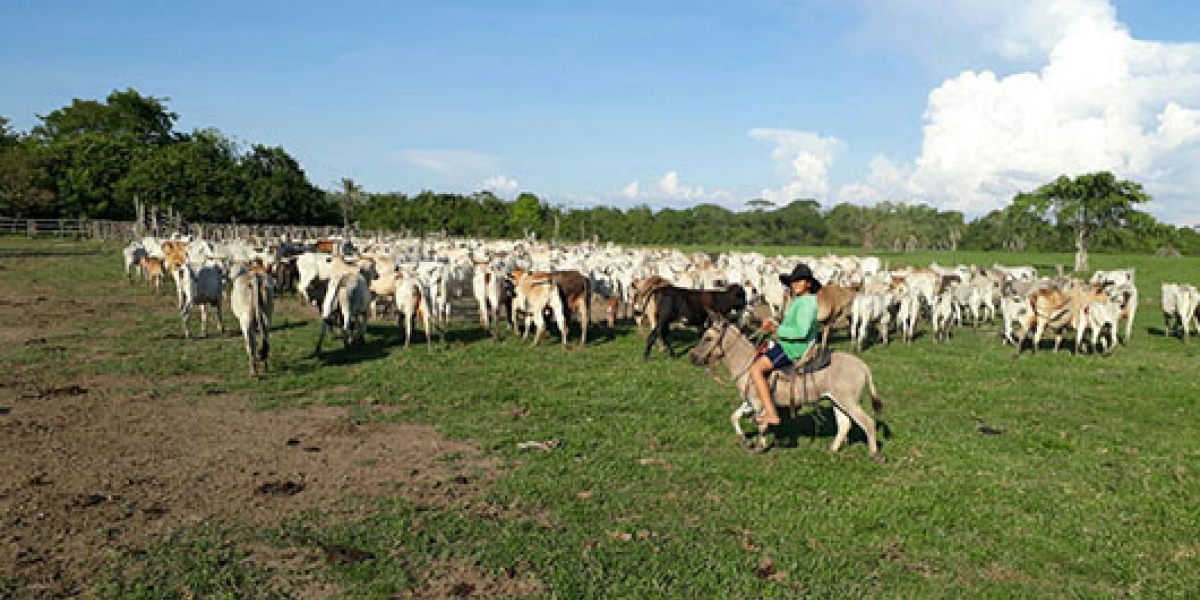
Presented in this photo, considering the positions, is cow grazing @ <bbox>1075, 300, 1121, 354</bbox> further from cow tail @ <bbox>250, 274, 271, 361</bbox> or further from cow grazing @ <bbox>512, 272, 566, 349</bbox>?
cow tail @ <bbox>250, 274, 271, 361</bbox>

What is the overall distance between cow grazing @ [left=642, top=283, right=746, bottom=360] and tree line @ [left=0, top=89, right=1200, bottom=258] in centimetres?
3701

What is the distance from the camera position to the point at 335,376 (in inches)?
448

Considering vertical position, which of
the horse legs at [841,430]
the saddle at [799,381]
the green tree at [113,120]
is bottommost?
the horse legs at [841,430]

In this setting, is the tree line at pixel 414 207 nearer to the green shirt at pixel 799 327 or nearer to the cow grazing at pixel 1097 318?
the cow grazing at pixel 1097 318

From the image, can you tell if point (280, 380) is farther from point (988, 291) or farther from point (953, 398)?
point (988, 291)

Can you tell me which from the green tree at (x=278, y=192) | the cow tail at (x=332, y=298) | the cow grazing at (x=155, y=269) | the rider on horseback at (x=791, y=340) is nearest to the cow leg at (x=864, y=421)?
the rider on horseback at (x=791, y=340)

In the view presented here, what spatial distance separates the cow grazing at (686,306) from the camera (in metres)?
14.3

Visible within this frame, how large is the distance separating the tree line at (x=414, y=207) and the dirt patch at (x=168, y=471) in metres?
45.7

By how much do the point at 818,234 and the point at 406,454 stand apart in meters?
103

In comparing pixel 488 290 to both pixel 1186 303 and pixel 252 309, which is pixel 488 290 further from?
pixel 1186 303

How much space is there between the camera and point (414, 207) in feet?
263

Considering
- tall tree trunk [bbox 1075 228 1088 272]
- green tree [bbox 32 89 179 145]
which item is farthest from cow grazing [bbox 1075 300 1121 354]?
green tree [bbox 32 89 179 145]

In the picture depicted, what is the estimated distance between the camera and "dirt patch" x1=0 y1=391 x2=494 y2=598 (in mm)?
5469

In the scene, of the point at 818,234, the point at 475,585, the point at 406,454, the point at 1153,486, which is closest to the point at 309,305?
the point at 406,454
